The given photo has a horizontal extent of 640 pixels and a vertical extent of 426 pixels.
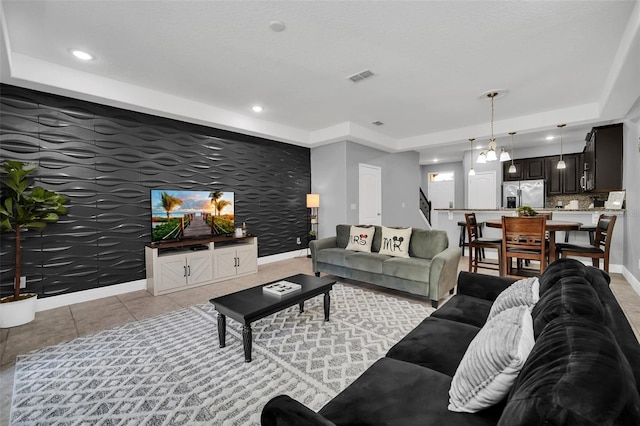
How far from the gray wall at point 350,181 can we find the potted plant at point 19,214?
4.44m

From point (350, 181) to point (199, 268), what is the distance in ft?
11.0

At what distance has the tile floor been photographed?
2.46m

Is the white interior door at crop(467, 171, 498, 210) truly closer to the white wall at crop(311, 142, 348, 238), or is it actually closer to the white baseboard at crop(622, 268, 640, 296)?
the white baseboard at crop(622, 268, 640, 296)

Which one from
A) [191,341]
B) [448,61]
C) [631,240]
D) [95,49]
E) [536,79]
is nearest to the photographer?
[191,341]

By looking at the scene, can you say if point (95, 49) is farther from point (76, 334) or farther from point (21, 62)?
point (76, 334)

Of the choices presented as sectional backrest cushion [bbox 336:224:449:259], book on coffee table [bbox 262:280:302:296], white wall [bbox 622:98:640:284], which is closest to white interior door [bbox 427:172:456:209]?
white wall [bbox 622:98:640:284]

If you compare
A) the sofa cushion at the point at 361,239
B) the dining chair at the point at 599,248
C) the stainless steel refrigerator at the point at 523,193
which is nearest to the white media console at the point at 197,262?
the sofa cushion at the point at 361,239

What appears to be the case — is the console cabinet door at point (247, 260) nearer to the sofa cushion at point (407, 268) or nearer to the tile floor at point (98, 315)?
the tile floor at point (98, 315)

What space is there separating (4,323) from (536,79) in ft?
21.9

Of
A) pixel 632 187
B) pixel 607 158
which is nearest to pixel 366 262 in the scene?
pixel 632 187

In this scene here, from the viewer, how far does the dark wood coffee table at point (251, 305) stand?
2.25 meters

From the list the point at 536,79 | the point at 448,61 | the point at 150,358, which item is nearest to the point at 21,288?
the point at 150,358

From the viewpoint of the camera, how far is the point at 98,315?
129 inches

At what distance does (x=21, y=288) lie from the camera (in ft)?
11.0
